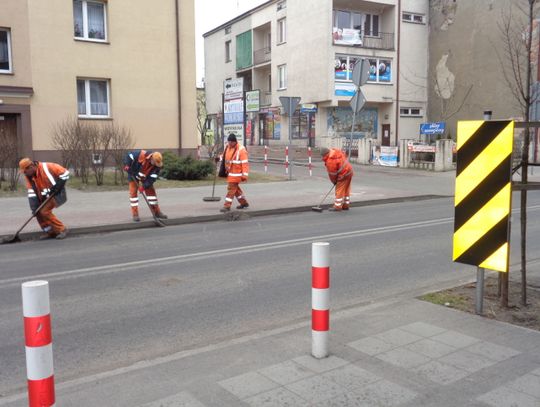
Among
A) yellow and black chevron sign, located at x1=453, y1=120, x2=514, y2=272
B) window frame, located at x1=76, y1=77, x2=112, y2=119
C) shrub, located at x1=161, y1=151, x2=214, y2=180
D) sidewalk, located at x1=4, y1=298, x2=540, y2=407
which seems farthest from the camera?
window frame, located at x1=76, y1=77, x2=112, y2=119

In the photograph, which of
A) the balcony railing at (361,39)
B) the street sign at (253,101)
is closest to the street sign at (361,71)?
the street sign at (253,101)

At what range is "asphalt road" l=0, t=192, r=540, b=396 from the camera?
468cm

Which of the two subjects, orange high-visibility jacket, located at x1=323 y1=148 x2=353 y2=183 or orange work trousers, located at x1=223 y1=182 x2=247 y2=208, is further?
orange high-visibility jacket, located at x1=323 y1=148 x2=353 y2=183

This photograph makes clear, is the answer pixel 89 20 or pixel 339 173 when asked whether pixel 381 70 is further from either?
pixel 339 173

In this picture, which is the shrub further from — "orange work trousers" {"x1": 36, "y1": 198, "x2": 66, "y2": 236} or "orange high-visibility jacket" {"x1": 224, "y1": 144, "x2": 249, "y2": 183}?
"orange work trousers" {"x1": 36, "y1": 198, "x2": 66, "y2": 236}

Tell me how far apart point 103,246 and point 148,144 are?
1543 cm

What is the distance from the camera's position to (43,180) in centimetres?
955

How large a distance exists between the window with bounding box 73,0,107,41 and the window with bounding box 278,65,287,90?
18.7 metres

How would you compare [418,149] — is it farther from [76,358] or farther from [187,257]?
[76,358]

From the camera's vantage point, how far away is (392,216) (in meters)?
12.4

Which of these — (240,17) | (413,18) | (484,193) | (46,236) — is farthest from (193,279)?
(240,17)

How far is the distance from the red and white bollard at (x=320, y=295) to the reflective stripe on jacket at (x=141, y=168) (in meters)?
7.82

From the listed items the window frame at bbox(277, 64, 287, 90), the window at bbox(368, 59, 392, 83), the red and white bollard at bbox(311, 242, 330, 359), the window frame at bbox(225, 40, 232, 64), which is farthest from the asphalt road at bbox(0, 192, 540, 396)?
the window frame at bbox(225, 40, 232, 64)

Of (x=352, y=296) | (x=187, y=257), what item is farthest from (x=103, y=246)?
(x=352, y=296)
